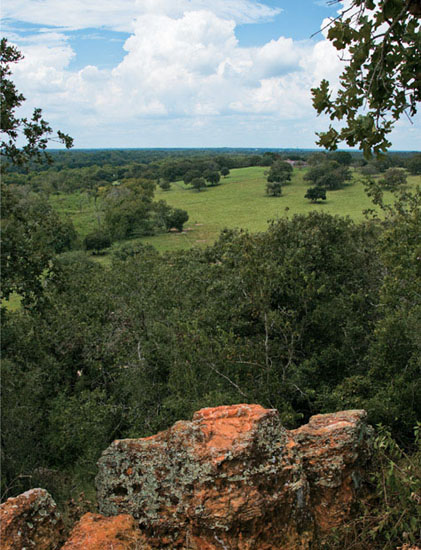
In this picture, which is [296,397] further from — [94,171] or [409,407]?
[94,171]

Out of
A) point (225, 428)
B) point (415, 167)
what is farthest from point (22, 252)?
point (415, 167)

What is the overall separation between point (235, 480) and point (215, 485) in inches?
9.5

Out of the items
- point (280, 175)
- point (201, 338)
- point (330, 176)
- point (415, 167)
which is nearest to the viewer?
point (201, 338)

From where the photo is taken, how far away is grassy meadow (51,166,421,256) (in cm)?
7538

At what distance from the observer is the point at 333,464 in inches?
219

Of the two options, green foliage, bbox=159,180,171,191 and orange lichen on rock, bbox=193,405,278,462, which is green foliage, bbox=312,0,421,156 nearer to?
orange lichen on rock, bbox=193,405,278,462

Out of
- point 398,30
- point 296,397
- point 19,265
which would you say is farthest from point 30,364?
point 398,30

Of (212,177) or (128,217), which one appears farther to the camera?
(212,177)

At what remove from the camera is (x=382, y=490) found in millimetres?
5367

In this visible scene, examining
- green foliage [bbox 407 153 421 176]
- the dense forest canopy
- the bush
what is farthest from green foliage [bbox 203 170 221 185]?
the dense forest canopy

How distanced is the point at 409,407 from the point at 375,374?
2.02 m

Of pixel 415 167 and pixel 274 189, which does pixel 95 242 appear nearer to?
pixel 274 189

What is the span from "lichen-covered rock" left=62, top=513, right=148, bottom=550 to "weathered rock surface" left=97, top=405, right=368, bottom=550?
0.81ft

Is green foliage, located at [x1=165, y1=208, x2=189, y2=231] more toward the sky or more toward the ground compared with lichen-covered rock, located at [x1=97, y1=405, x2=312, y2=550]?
more toward the ground
